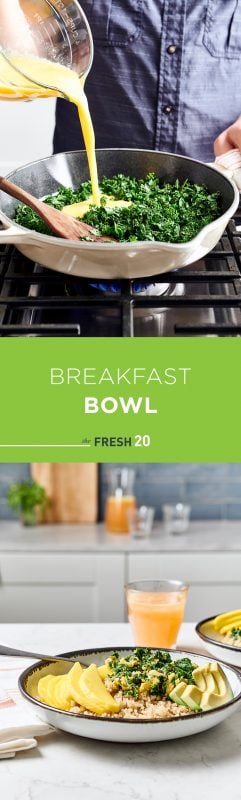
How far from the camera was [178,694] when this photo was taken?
1.31 m

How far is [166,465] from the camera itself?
444cm

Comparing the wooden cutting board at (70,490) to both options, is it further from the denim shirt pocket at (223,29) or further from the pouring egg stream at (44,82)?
the pouring egg stream at (44,82)

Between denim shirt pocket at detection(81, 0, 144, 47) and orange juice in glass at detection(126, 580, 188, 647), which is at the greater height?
denim shirt pocket at detection(81, 0, 144, 47)

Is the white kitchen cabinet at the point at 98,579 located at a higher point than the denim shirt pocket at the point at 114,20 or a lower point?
lower

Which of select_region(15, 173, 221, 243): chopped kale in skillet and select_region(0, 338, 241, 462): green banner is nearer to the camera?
select_region(0, 338, 241, 462): green banner

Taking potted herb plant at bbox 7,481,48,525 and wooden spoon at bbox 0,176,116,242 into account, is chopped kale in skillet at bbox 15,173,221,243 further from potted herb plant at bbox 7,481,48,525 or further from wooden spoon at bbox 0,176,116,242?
potted herb plant at bbox 7,481,48,525

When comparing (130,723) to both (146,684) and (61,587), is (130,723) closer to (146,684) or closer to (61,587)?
(146,684)

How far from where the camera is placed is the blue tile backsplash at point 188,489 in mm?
4426

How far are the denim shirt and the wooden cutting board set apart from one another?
2686mm

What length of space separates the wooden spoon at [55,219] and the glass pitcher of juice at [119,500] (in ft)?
10.7

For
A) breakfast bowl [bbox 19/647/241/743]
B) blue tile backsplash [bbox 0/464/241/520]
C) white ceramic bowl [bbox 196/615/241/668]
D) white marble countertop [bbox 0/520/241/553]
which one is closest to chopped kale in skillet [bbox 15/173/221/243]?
breakfast bowl [bbox 19/647/241/743]

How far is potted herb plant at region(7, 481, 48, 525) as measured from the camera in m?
4.17

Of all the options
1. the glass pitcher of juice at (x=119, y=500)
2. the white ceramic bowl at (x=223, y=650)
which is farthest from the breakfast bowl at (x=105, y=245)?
the glass pitcher of juice at (x=119, y=500)

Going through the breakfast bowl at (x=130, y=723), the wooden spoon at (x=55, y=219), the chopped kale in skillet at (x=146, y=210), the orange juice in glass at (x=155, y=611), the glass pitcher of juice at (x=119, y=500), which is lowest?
the breakfast bowl at (x=130, y=723)
